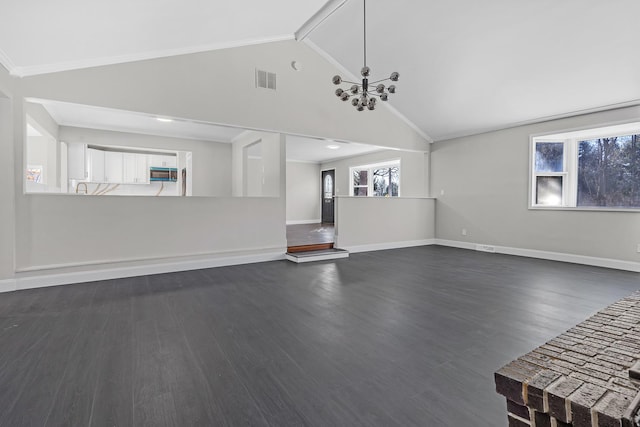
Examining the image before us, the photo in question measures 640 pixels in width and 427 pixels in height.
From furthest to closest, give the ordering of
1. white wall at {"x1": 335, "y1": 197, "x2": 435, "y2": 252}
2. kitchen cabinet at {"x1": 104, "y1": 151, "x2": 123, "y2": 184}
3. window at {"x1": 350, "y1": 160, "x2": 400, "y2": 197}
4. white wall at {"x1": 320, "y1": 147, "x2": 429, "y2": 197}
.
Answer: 1. window at {"x1": 350, "y1": 160, "x2": 400, "y2": 197}
2. white wall at {"x1": 320, "y1": 147, "x2": 429, "y2": 197}
3. kitchen cabinet at {"x1": 104, "y1": 151, "x2": 123, "y2": 184}
4. white wall at {"x1": 335, "y1": 197, "x2": 435, "y2": 252}

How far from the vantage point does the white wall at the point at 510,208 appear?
4871mm

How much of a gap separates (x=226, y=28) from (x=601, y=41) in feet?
15.8

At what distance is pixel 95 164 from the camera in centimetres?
677

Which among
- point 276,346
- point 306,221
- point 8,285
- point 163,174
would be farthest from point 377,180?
point 8,285

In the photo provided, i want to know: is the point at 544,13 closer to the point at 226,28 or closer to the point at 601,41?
the point at 601,41

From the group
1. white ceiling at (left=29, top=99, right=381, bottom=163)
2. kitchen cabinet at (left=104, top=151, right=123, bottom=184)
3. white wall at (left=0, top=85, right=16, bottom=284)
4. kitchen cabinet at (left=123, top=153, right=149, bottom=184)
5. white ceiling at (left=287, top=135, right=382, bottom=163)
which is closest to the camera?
white wall at (left=0, top=85, right=16, bottom=284)

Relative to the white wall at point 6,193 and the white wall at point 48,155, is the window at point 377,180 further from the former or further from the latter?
the white wall at point 6,193

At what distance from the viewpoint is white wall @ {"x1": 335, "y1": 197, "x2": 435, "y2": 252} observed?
6285mm

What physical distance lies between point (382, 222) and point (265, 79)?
379 centimetres

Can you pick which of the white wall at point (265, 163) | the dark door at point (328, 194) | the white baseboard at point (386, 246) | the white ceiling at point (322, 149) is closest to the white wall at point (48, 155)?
the white wall at point (265, 163)

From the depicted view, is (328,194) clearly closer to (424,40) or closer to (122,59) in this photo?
(424,40)

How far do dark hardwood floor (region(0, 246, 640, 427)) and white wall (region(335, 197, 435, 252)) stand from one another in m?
2.26

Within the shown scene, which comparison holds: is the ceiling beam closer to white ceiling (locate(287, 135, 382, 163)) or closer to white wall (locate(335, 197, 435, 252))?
white ceiling (locate(287, 135, 382, 163))

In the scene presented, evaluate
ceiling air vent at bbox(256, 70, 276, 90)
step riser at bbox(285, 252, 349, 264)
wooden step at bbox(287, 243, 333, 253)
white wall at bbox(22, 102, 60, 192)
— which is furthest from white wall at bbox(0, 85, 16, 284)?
wooden step at bbox(287, 243, 333, 253)
